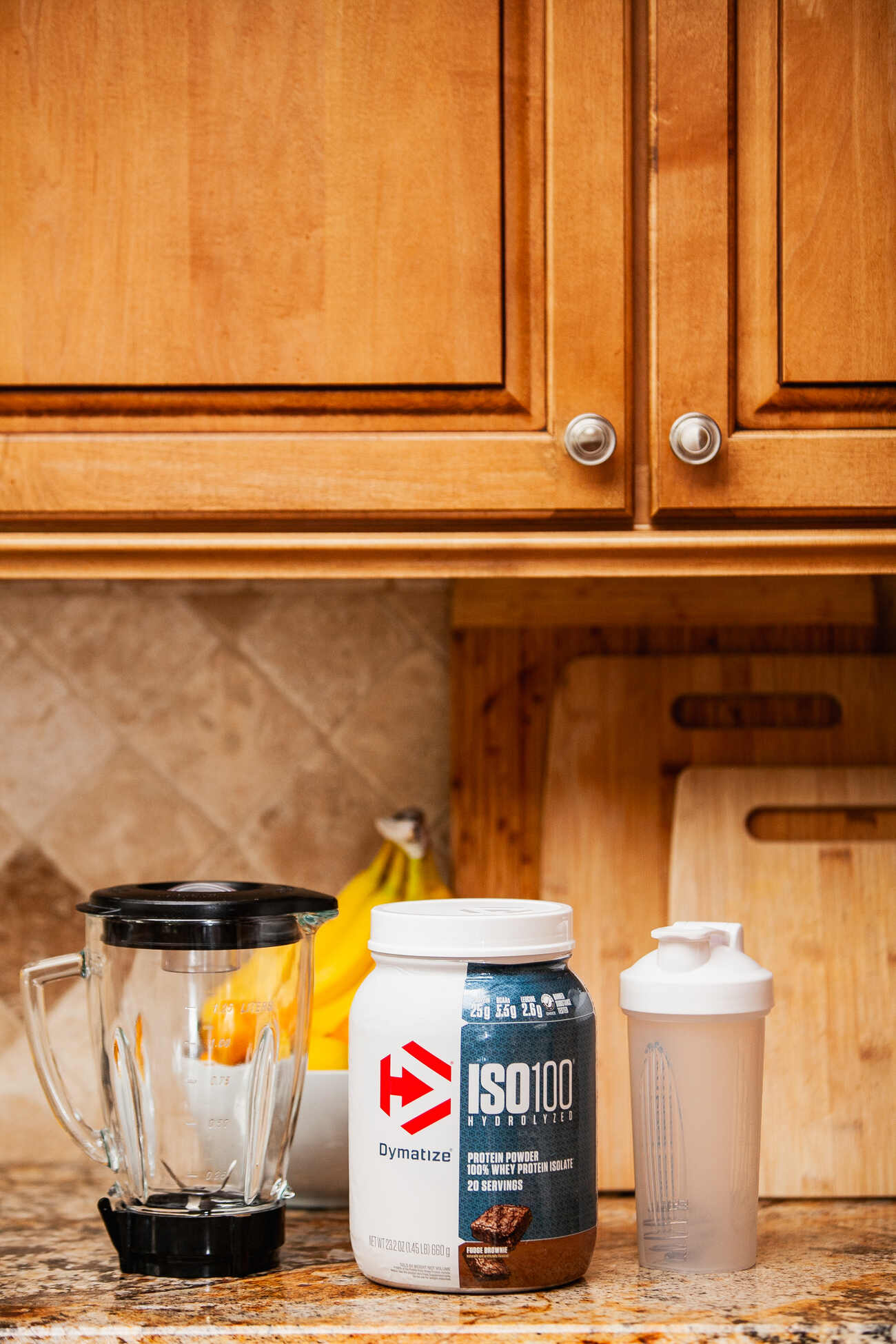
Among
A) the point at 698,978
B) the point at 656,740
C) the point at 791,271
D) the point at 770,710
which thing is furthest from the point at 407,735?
the point at 791,271

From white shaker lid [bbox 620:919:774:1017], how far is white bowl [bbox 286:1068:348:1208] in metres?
0.28

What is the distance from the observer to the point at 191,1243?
2.80 ft

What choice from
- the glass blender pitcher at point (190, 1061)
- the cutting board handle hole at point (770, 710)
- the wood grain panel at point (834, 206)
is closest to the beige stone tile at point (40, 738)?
the glass blender pitcher at point (190, 1061)

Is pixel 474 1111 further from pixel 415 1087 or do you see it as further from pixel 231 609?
pixel 231 609

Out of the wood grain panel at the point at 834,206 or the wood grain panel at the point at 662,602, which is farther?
the wood grain panel at the point at 662,602

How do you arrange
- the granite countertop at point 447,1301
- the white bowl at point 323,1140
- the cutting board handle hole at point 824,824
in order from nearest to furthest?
the granite countertop at point 447,1301 → the white bowl at point 323,1140 → the cutting board handle hole at point 824,824

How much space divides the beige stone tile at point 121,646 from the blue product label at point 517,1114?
1.82 ft

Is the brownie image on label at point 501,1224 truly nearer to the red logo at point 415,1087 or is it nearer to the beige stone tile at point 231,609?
the red logo at point 415,1087

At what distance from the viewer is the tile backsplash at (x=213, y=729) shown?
123 centimetres

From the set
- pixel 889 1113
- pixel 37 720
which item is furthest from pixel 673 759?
pixel 37 720

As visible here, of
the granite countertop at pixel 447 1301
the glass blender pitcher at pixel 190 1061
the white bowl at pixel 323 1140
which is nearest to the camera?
the granite countertop at pixel 447 1301

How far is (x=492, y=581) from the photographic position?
1187mm

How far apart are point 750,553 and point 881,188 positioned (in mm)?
274

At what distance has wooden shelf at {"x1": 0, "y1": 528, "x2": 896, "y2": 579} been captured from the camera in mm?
901
